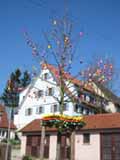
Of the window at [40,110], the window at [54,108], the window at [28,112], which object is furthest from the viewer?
the window at [28,112]

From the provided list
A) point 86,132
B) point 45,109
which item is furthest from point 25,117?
point 86,132

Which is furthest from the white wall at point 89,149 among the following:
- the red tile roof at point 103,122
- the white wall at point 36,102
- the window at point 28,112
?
the window at point 28,112

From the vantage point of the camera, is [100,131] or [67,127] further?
[100,131]

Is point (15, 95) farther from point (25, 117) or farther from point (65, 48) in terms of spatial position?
point (65, 48)

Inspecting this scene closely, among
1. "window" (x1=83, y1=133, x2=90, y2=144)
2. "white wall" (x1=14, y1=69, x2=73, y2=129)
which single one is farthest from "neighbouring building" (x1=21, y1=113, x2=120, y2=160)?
"white wall" (x1=14, y1=69, x2=73, y2=129)

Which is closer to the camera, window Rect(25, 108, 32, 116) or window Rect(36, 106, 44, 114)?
window Rect(36, 106, 44, 114)

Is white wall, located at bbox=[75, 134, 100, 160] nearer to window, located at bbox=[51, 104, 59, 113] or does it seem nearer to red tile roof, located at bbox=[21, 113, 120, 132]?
red tile roof, located at bbox=[21, 113, 120, 132]

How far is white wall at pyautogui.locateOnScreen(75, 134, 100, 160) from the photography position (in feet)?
102

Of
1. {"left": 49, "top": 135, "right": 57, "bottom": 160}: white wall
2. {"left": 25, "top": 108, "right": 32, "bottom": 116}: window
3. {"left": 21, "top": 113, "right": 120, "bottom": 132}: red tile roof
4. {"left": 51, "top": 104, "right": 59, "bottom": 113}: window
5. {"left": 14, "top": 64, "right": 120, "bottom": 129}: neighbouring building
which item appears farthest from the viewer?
{"left": 25, "top": 108, "right": 32, "bottom": 116}: window

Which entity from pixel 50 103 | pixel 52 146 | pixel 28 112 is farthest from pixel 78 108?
pixel 52 146

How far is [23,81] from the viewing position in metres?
77.6

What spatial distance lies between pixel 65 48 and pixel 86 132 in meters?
14.7

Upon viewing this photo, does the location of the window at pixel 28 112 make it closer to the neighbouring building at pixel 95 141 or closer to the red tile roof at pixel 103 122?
the neighbouring building at pixel 95 141

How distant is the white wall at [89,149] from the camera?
3094 centimetres
